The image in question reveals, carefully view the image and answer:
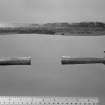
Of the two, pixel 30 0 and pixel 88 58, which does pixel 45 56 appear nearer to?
pixel 88 58

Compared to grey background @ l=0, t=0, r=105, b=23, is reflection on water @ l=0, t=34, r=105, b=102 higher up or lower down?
lower down

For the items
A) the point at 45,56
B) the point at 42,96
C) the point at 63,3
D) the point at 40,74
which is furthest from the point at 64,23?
the point at 42,96

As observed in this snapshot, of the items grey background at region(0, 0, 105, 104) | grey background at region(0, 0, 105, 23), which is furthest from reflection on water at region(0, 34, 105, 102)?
grey background at region(0, 0, 105, 23)

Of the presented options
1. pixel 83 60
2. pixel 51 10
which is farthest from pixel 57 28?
pixel 83 60

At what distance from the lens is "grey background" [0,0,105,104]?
74.5 inches

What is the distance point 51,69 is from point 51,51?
0.14 metres

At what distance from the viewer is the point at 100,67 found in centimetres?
193

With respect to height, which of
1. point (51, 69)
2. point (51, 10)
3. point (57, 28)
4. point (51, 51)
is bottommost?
point (51, 69)

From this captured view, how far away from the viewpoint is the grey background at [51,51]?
6.21ft

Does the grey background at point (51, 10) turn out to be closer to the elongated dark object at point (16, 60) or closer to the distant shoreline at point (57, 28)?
the distant shoreline at point (57, 28)

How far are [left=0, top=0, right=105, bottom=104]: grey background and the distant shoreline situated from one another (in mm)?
90

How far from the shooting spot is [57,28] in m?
1.81

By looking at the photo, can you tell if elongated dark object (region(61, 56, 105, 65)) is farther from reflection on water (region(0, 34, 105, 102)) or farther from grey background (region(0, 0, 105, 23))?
grey background (region(0, 0, 105, 23))

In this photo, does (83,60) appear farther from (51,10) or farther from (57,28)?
(51,10)
